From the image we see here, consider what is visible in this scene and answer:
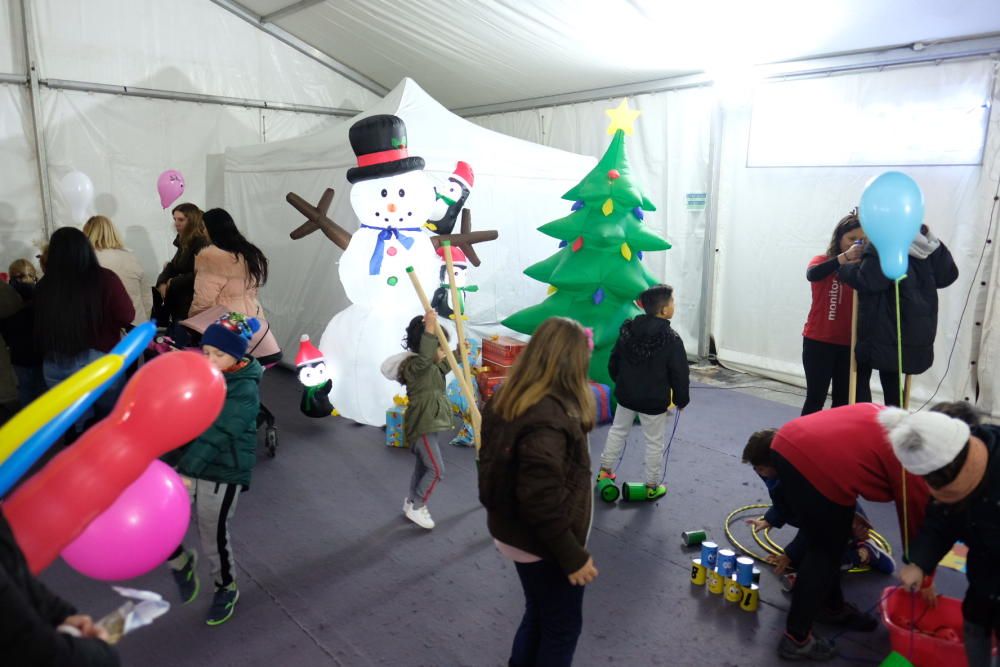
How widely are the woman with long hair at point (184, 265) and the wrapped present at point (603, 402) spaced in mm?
2710

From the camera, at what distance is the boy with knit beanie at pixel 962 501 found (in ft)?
5.40

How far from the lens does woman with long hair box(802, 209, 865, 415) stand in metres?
3.49

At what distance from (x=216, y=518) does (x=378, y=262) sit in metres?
1.98

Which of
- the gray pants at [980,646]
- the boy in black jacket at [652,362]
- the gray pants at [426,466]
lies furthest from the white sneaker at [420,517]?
the gray pants at [980,646]

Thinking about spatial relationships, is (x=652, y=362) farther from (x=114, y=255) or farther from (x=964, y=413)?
(x=114, y=255)

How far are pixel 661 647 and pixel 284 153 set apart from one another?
4.58 meters

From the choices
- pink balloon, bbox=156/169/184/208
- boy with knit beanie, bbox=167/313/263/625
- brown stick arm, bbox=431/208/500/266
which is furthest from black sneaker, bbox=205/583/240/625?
pink balloon, bbox=156/169/184/208

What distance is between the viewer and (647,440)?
138 inches

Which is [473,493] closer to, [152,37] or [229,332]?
[229,332]

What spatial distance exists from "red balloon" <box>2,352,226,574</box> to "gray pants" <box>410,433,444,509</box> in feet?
5.50

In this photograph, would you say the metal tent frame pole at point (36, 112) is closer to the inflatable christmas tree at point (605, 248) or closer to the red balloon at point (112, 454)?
the inflatable christmas tree at point (605, 248)

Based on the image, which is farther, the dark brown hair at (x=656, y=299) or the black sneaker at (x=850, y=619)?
the dark brown hair at (x=656, y=299)

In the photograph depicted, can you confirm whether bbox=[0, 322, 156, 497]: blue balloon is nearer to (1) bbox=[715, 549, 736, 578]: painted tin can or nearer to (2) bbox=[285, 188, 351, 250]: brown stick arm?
(1) bbox=[715, 549, 736, 578]: painted tin can

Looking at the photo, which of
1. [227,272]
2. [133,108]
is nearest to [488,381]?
[227,272]
